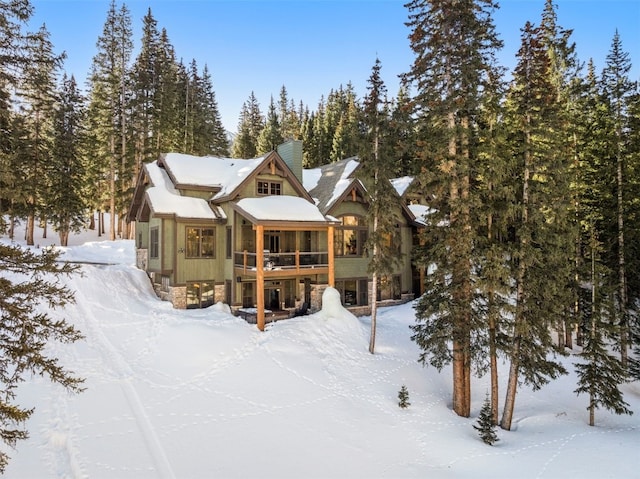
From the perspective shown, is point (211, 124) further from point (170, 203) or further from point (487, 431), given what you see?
point (487, 431)

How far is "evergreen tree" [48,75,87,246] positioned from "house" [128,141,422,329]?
1079 cm

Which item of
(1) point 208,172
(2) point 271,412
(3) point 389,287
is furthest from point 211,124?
(2) point 271,412

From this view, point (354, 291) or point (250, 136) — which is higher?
point (250, 136)

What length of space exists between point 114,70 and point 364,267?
33082 mm

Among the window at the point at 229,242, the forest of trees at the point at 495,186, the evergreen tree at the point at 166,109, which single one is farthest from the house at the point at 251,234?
the evergreen tree at the point at 166,109

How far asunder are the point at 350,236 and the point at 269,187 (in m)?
6.12

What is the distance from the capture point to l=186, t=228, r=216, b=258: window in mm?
20859

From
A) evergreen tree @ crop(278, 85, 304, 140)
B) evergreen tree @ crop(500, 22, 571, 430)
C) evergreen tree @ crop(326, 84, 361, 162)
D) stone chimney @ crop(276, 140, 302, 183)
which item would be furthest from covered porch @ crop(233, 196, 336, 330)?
evergreen tree @ crop(278, 85, 304, 140)

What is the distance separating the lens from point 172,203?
67.2 ft

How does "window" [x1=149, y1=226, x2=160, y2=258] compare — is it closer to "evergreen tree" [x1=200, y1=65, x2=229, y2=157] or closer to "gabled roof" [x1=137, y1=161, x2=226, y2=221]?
"gabled roof" [x1=137, y1=161, x2=226, y2=221]

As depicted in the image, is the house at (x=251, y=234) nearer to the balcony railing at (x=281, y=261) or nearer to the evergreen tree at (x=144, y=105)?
the balcony railing at (x=281, y=261)

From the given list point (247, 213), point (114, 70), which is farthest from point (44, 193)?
point (247, 213)

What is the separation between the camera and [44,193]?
30.2m

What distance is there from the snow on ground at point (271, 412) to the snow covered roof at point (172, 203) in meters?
5.29
